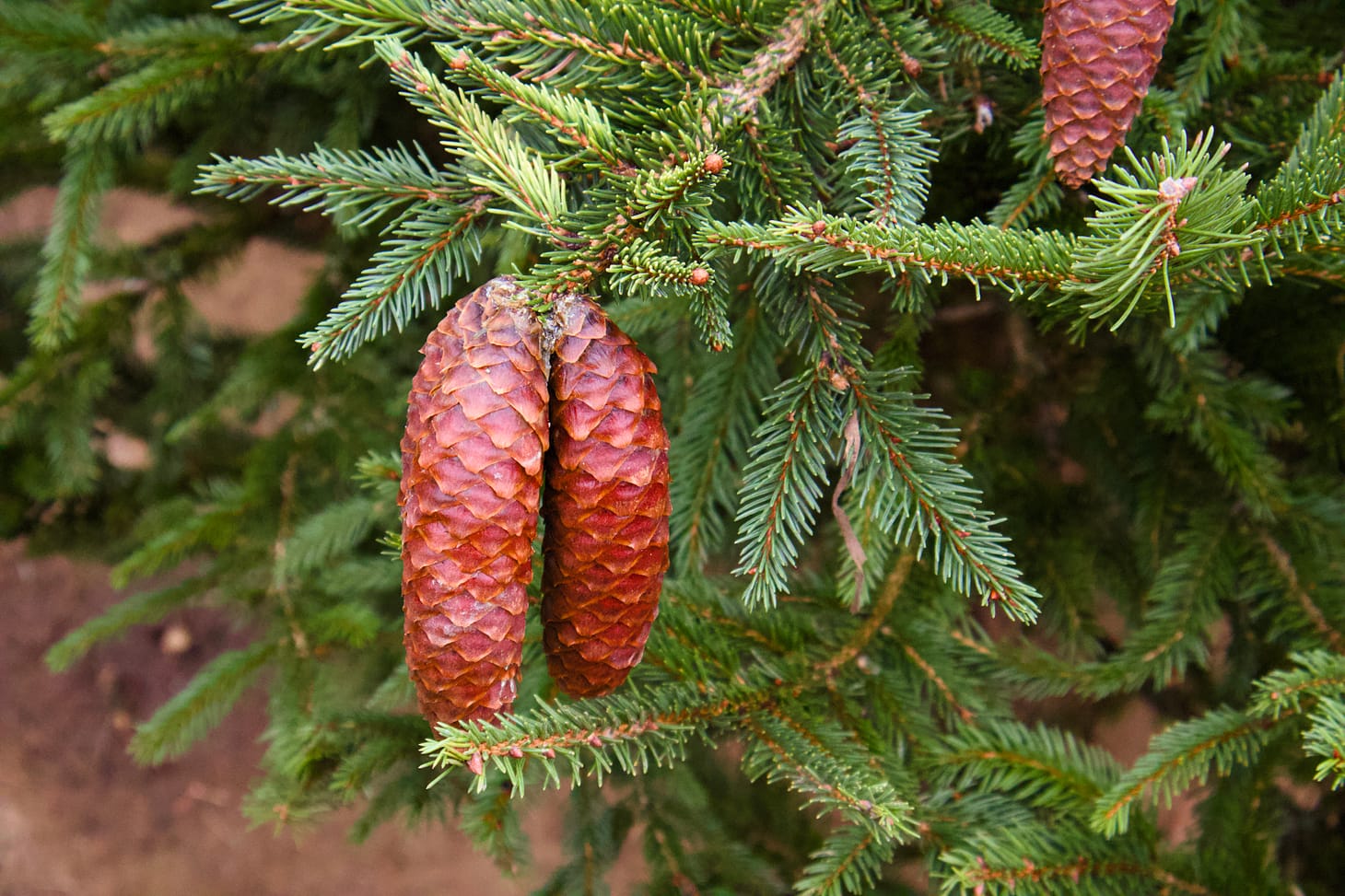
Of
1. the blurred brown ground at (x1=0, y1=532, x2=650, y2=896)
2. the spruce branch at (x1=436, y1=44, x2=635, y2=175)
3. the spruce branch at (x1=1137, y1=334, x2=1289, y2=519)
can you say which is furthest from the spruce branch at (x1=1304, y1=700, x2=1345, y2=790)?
the blurred brown ground at (x1=0, y1=532, x2=650, y2=896)

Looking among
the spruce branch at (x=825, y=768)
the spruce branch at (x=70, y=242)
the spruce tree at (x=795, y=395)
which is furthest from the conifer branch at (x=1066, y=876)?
the spruce branch at (x=70, y=242)

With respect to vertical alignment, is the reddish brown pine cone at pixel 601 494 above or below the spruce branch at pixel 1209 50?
below

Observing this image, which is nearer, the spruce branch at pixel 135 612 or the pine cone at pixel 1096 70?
the pine cone at pixel 1096 70

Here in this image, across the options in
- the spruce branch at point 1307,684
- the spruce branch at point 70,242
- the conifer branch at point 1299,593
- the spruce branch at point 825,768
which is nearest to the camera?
the spruce branch at point 825,768

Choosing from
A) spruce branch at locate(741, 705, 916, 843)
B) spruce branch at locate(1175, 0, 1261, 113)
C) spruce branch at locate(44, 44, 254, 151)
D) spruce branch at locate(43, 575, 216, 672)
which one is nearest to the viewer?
spruce branch at locate(741, 705, 916, 843)

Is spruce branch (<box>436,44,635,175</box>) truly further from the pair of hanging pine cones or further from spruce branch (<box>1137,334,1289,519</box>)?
spruce branch (<box>1137,334,1289,519</box>)

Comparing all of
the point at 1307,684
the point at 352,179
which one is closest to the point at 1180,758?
the point at 1307,684

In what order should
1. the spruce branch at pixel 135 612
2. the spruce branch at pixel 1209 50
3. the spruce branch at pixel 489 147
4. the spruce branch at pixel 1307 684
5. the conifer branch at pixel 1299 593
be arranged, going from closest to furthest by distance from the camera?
the spruce branch at pixel 489 147 → the spruce branch at pixel 1307 684 → the spruce branch at pixel 1209 50 → the conifer branch at pixel 1299 593 → the spruce branch at pixel 135 612

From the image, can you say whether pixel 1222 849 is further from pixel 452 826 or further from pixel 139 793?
pixel 139 793

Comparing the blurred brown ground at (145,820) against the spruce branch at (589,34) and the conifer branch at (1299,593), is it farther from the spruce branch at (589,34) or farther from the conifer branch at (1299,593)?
the spruce branch at (589,34)

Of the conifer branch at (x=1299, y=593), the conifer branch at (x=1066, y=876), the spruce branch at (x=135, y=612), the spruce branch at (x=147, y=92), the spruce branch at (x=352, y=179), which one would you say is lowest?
the spruce branch at (x=135, y=612)
